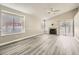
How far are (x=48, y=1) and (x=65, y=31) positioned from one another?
4.58 feet

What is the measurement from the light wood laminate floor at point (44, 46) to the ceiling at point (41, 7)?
0.88m

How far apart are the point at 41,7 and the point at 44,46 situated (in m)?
1.41

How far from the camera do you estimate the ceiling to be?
3.26 metres

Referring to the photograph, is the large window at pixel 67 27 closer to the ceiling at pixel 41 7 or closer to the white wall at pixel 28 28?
the ceiling at pixel 41 7

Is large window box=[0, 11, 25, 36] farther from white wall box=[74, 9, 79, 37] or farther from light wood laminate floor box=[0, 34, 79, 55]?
white wall box=[74, 9, 79, 37]

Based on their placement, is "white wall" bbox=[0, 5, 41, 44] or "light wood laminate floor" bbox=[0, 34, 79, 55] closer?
"light wood laminate floor" bbox=[0, 34, 79, 55]

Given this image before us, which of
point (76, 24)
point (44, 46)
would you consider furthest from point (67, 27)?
point (44, 46)

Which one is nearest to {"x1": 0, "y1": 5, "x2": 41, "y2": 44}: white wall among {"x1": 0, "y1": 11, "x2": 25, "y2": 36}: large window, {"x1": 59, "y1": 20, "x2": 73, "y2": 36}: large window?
{"x1": 0, "y1": 11, "x2": 25, "y2": 36}: large window

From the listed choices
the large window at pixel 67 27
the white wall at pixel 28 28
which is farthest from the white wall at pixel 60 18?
the white wall at pixel 28 28

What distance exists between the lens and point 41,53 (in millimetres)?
3340

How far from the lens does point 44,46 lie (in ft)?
11.8

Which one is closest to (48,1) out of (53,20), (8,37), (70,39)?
(53,20)

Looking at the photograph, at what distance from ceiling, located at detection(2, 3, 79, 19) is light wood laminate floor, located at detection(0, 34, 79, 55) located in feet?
2.88

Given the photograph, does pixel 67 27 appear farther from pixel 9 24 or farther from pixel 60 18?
pixel 9 24
